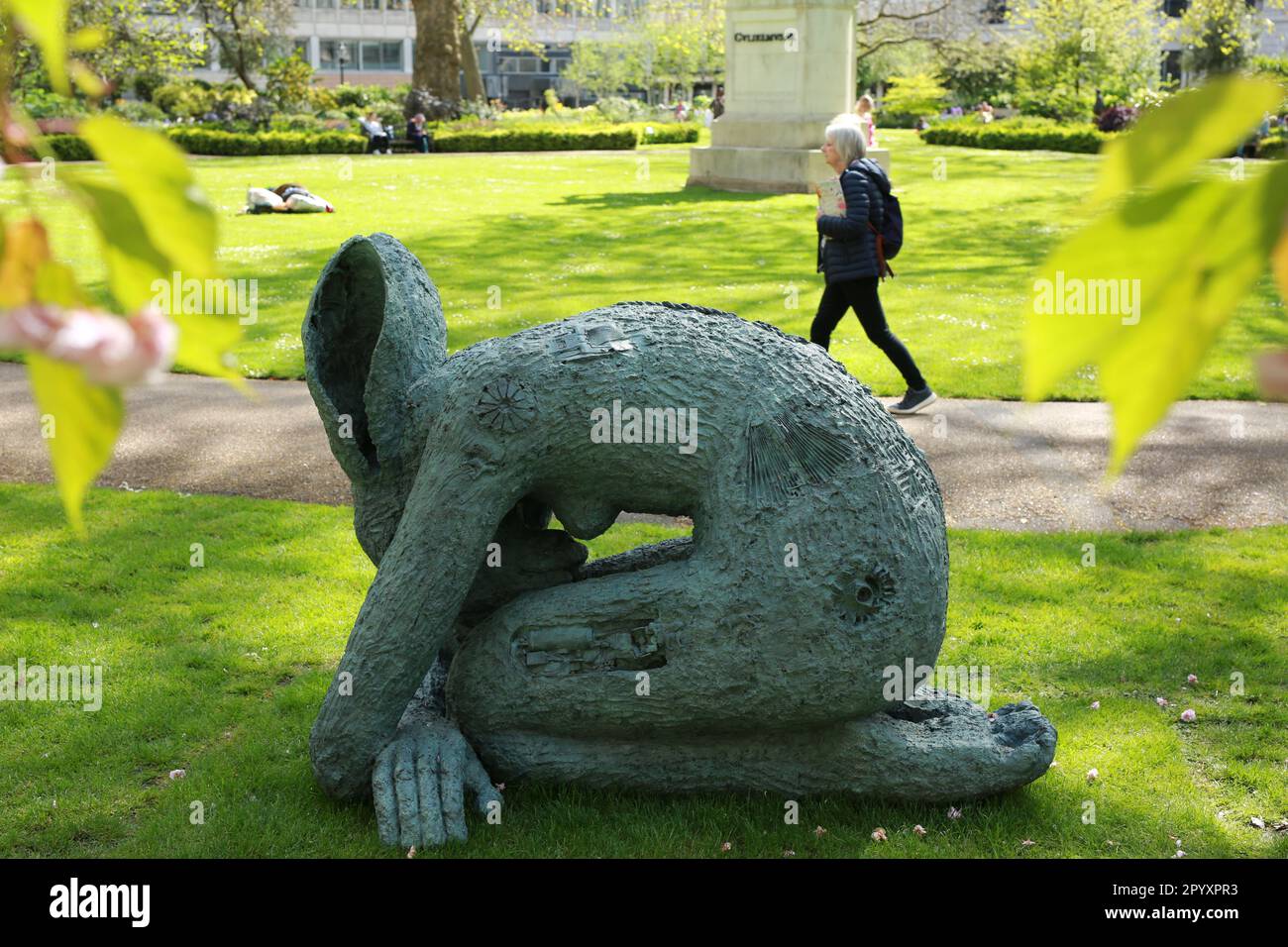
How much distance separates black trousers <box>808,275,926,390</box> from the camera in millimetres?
10067

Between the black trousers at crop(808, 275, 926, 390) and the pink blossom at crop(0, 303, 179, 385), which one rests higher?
the pink blossom at crop(0, 303, 179, 385)

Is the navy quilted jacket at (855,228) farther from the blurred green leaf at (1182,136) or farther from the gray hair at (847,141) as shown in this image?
the blurred green leaf at (1182,136)

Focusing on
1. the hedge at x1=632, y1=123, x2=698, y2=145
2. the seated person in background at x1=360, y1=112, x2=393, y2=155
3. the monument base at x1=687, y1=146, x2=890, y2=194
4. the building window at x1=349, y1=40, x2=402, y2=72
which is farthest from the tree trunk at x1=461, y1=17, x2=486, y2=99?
the building window at x1=349, y1=40, x2=402, y2=72

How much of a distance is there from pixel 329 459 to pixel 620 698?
570 centimetres

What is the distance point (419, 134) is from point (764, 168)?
1899cm

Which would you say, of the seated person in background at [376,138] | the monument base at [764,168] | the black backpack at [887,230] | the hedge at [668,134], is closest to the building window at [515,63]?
the hedge at [668,134]

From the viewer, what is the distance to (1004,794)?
4.94m

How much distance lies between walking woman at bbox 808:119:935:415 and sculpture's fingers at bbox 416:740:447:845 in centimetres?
642

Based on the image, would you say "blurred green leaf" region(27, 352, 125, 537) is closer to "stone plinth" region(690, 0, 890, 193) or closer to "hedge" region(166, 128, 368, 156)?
"stone plinth" region(690, 0, 890, 193)

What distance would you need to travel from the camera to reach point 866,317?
1015 cm

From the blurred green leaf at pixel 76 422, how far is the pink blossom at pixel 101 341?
0.18 feet

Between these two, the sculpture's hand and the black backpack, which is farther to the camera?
the black backpack

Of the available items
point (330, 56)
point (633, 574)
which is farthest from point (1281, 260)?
point (330, 56)

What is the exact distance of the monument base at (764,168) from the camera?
24844 millimetres
